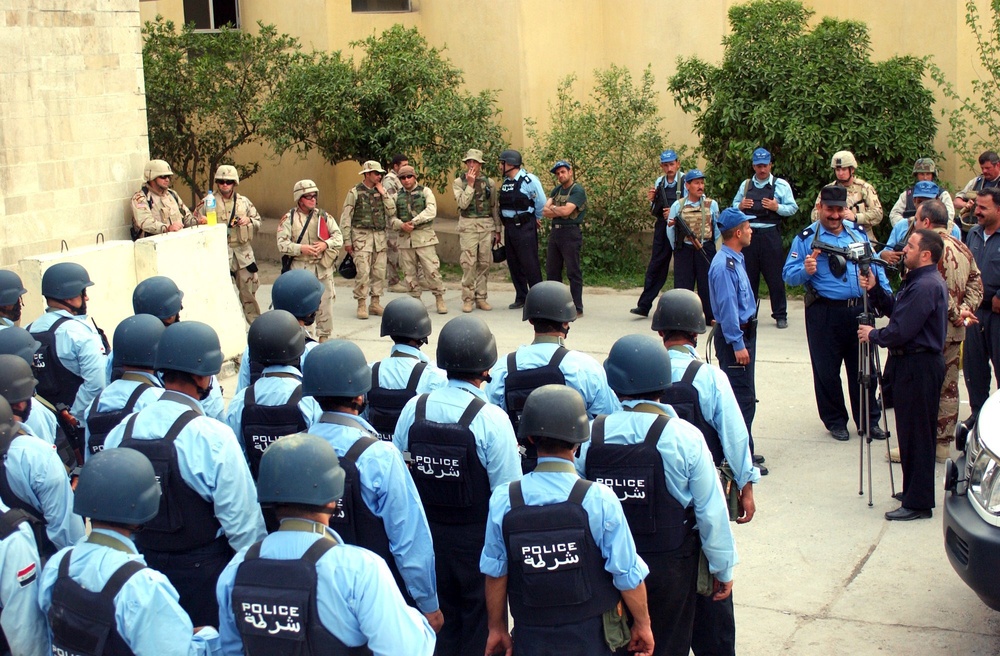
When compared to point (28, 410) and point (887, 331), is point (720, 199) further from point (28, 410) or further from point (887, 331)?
point (28, 410)

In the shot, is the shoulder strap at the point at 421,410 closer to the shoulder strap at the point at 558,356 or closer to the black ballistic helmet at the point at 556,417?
the black ballistic helmet at the point at 556,417

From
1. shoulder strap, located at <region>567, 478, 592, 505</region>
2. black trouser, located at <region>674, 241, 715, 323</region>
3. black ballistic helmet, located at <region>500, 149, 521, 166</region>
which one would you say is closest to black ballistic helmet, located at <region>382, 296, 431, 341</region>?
shoulder strap, located at <region>567, 478, 592, 505</region>

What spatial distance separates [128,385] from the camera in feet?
19.2

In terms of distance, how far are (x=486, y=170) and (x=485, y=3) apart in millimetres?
2678

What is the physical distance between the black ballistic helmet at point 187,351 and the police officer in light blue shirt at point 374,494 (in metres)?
0.62

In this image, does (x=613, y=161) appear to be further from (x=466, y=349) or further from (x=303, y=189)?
(x=466, y=349)

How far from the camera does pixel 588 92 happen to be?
1712cm

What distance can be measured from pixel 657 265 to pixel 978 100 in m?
4.65

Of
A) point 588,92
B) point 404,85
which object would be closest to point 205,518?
point 404,85

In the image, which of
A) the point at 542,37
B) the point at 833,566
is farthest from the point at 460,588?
the point at 542,37

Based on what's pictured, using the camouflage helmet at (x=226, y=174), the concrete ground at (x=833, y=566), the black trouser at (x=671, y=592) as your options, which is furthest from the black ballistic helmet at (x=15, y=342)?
the camouflage helmet at (x=226, y=174)

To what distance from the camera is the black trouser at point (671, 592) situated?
4824 millimetres

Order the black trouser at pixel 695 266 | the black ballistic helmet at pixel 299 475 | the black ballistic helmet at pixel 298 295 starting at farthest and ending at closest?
the black trouser at pixel 695 266 → the black ballistic helmet at pixel 298 295 → the black ballistic helmet at pixel 299 475

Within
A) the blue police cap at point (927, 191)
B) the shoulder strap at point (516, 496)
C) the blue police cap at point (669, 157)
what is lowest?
the shoulder strap at point (516, 496)
